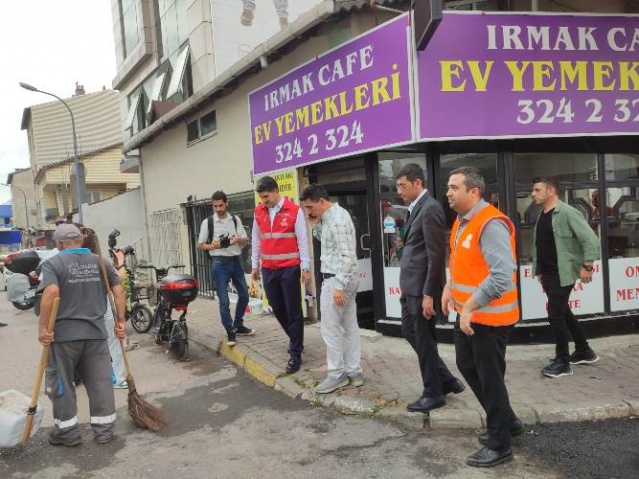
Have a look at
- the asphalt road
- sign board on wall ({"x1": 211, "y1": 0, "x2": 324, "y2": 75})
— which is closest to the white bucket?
the asphalt road

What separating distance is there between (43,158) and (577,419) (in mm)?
43046

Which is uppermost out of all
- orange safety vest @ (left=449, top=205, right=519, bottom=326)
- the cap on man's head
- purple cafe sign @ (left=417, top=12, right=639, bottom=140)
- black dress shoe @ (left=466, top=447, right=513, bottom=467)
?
purple cafe sign @ (left=417, top=12, right=639, bottom=140)

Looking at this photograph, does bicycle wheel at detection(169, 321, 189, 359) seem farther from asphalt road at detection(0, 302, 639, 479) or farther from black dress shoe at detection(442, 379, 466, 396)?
black dress shoe at detection(442, 379, 466, 396)

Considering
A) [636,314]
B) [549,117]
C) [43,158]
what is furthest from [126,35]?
[43,158]

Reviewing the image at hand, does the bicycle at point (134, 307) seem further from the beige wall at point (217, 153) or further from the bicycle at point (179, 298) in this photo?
the beige wall at point (217, 153)

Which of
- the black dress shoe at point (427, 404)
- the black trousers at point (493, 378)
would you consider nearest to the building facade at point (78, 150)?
the black dress shoe at point (427, 404)

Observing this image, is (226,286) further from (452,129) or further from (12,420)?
(452,129)

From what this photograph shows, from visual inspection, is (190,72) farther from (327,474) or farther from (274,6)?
(327,474)

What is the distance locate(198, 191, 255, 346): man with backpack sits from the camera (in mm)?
6168

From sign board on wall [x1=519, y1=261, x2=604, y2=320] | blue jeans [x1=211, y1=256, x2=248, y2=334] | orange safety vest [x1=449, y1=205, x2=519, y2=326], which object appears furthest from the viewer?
blue jeans [x1=211, y1=256, x2=248, y2=334]

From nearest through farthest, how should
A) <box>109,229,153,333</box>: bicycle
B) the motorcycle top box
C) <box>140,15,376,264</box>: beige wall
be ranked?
the motorcycle top box → <box>140,15,376,264</box>: beige wall → <box>109,229,153,333</box>: bicycle

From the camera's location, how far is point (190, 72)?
40.3ft

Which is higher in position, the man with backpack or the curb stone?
the man with backpack

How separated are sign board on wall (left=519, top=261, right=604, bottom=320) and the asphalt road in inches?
78.3
